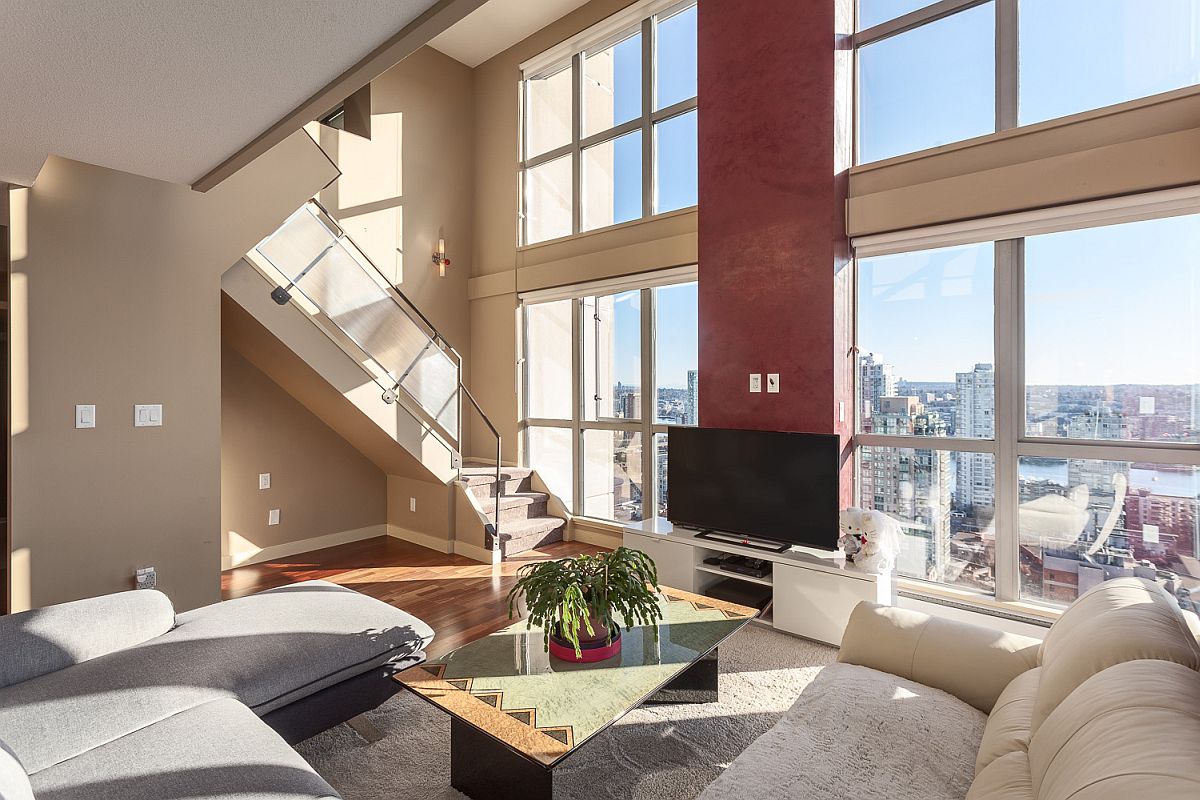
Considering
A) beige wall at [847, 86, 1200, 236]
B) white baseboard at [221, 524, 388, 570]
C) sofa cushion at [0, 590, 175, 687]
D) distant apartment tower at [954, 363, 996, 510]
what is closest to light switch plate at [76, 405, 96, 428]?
sofa cushion at [0, 590, 175, 687]

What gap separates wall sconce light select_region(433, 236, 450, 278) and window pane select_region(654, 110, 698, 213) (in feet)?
7.57

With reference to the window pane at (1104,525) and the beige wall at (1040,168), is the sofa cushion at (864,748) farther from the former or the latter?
→ the beige wall at (1040,168)

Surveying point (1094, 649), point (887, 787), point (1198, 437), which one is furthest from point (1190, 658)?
point (1198, 437)

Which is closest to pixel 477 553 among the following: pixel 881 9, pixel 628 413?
pixel 628 413

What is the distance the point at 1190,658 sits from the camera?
1362 mm

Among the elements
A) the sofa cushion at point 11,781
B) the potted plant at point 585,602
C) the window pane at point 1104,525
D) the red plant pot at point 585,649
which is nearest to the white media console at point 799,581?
the window pane at point 1104,525

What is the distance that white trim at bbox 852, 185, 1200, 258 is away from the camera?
2950mm

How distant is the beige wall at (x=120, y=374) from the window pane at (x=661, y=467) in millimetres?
3187

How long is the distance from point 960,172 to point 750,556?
8.57 feet

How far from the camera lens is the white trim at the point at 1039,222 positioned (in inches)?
116

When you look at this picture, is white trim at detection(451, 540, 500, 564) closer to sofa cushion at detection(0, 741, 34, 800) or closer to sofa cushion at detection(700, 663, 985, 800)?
sofa cushion at detection(700, 663, 985, 800)

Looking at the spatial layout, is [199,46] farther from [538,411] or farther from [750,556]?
[538,411]

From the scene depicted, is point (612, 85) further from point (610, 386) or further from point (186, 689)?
point (186, 689)

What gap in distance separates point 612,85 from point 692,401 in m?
3.09
